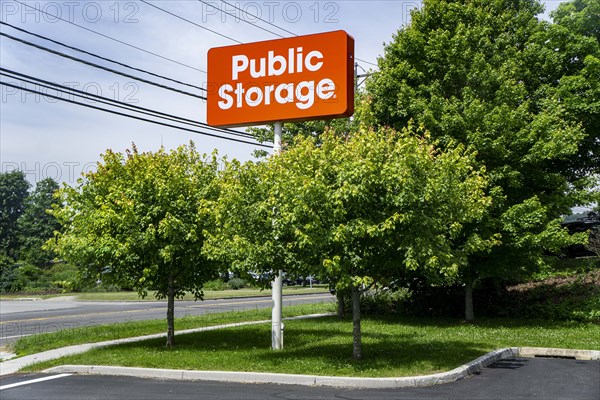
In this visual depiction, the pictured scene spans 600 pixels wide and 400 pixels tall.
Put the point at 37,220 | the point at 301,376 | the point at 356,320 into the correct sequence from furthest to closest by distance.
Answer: the point at 37,220 < the point at 356,320 < the point at 301,376

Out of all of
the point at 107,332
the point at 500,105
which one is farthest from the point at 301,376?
the point at 500,105

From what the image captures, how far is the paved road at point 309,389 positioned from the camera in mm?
9430

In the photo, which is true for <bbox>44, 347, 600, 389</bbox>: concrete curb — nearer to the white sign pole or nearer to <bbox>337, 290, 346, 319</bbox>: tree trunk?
the white sign pole

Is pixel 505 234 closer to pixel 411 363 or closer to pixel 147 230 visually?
pixel 411 363

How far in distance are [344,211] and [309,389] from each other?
325cm

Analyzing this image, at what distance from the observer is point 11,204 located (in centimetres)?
9119

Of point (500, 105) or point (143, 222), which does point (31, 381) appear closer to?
point (143, 222)

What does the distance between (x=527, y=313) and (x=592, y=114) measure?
981 cm

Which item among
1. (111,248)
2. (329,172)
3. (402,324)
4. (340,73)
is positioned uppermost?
(340,73)

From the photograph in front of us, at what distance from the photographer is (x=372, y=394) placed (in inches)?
377

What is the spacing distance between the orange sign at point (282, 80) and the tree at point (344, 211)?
295 centimetres

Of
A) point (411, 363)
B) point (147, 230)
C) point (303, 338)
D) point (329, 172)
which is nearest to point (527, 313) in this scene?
point (303, 338)

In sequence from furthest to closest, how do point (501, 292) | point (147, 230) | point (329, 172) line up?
1. point (501, 292)
2. point (147, 230)
3. point (329, 172)

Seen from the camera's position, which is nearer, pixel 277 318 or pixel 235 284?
pixel 277 318
